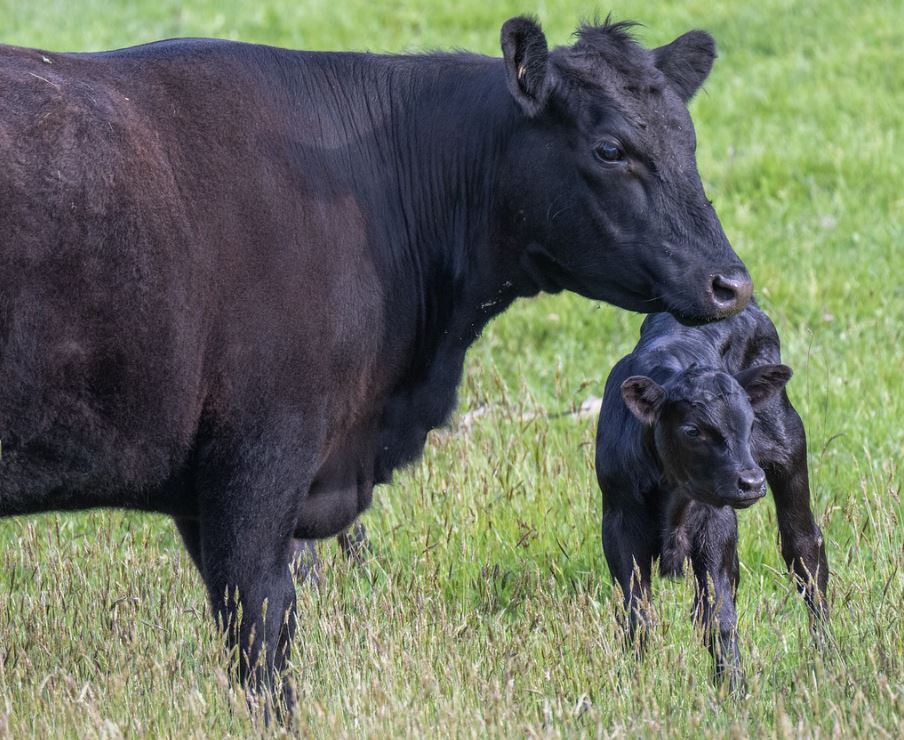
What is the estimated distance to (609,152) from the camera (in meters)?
4.34

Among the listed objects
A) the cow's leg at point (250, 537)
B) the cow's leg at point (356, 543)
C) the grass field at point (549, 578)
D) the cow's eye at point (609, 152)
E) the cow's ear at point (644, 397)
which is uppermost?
the cow's eye at point (609, 152)

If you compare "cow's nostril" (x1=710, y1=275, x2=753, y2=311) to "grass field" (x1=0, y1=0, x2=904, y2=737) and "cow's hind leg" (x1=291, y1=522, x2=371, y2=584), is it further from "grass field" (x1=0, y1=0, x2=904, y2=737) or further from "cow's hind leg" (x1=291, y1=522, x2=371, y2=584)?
"cow's hind leg" (x1=291, y1=522, x2=371, y2=584)

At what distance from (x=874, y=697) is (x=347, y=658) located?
1.54 metres

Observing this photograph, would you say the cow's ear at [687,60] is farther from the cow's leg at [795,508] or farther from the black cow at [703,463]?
the cow's leg at [795,508]

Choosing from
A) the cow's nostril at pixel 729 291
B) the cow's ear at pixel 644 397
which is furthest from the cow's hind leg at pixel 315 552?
the cow's nostril at pixel 729 291

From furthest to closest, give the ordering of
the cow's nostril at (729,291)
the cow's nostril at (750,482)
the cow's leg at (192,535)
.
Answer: the cow's leg at (192,535) < the cow's nostril at (750,482) < the cow's nostril at (729,291)

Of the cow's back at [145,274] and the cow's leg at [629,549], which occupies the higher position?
the cow's back at [145,274]

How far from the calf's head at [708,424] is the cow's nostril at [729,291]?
1.70 ft

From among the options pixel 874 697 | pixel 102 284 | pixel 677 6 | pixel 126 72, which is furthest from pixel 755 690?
pixel 677 6

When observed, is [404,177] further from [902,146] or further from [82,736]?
[902,146]

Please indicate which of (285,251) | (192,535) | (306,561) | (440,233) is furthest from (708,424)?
(306,561)

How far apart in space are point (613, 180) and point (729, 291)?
486 millimetres

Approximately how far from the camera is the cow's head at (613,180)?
432 centimetres

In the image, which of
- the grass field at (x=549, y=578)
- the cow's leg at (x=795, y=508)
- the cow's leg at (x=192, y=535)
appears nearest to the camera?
the grass field at (x=549, y=578)
